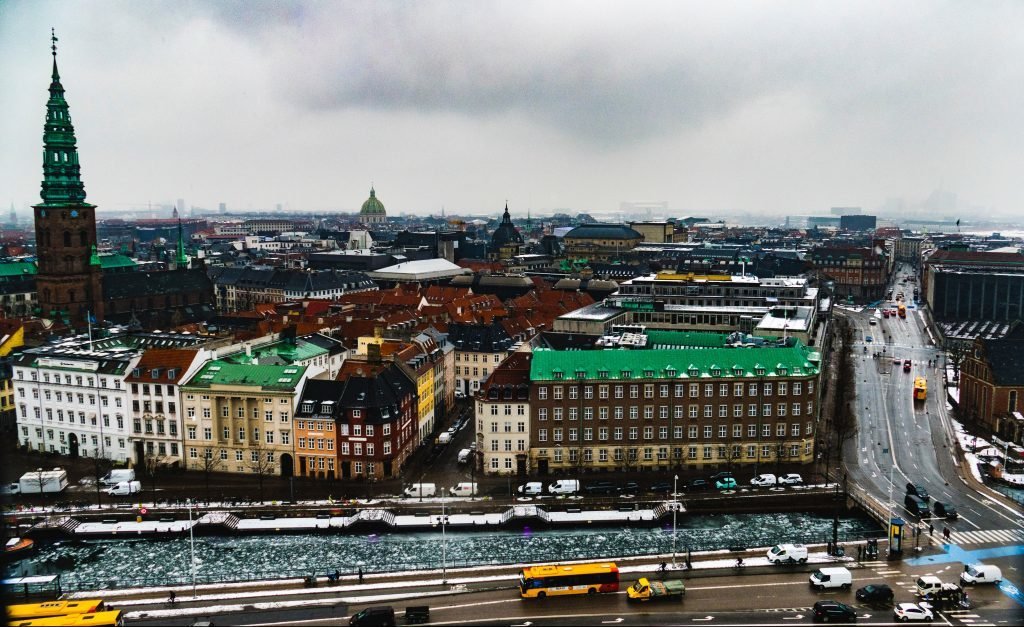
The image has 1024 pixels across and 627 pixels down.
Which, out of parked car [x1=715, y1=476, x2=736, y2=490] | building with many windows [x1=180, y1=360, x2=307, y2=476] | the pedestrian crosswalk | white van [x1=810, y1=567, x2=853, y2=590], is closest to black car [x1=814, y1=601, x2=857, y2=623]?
white van [x1=810, y1=567, x2=853, y2=590]

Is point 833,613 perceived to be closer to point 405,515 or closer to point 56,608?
point 405,515

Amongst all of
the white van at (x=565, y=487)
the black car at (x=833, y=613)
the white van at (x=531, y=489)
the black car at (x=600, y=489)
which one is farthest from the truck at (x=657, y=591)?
the white van at (x=531, y=489)

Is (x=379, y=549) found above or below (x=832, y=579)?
below

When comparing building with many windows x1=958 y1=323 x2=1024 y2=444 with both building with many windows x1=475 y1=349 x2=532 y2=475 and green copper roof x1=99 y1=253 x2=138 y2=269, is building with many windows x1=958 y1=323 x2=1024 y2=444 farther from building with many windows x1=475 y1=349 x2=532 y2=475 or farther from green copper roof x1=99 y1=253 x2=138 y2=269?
green copper roof x1=99 y1=253 x2=138 y2=269

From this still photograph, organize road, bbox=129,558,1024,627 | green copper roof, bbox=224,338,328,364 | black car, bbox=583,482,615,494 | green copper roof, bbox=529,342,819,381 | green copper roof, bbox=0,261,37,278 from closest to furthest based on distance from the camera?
road, bbox=129,558,1024,627, black car, bbox=583,482,615,494, green copper roof, bbox=529,342,819,381, green copper roof, bbox=224,338,328,364, green copper roof, bbox=0,261,37,278

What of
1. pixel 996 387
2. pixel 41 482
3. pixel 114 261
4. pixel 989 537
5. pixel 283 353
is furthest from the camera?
pixel 114 261

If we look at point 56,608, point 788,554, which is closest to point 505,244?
point 788,554

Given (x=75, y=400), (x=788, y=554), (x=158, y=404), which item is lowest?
(x=788, y=554)
